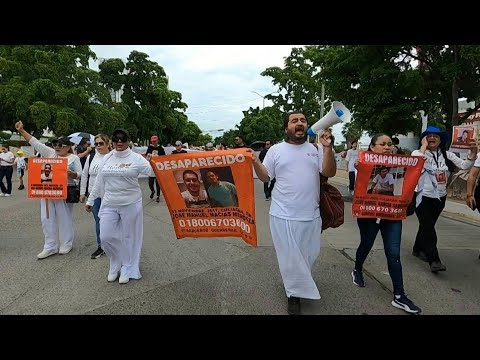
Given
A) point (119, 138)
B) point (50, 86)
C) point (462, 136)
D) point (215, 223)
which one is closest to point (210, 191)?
point (215, 223)

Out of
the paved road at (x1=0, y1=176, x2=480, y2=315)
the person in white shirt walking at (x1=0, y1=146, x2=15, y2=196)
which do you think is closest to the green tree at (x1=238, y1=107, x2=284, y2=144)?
the person in white shirt walking at (x1=0, y1=146, x2=15, y2=196)

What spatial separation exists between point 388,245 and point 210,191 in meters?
1.89

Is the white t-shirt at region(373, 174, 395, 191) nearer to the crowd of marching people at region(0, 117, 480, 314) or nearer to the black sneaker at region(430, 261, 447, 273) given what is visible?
the crowd of marching people at region(0, 117, 480, 314)

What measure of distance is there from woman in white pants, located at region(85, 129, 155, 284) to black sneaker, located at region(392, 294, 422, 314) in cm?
281

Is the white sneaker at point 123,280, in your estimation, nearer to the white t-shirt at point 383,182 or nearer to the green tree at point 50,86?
the white t-shirt at point 383,182

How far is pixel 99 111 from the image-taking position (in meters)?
20.8

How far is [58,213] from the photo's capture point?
214 inches

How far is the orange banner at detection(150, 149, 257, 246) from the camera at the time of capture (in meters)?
3.64

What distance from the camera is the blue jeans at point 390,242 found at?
365 cm

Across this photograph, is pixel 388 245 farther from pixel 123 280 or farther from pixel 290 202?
pixel 123 280

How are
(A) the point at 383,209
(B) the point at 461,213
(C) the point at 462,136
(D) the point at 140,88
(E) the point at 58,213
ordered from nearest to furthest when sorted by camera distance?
(A) the point at 383,209
(E) the point at 58,213
(B) the point at 461,213
(C) the point at 462,136
(D) the point at 140,88

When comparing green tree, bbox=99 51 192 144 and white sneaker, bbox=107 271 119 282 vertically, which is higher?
green tree, bbox=99 51 192 144

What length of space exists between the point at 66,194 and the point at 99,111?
A: 1683cm

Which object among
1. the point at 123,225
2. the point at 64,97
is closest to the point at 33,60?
the point at 64,97
